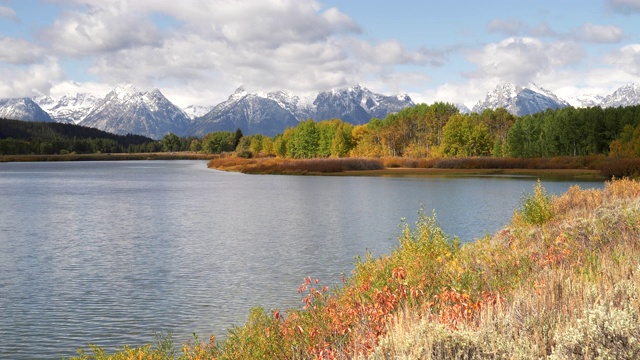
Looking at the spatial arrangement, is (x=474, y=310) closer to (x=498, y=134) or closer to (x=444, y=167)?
(x=444, y=167)

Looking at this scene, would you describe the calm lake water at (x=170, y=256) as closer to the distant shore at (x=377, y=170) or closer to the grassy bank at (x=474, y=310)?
the grassy bank at (x=474, y=310)

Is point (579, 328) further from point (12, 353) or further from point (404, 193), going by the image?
point (404, 193)

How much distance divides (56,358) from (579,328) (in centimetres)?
1391

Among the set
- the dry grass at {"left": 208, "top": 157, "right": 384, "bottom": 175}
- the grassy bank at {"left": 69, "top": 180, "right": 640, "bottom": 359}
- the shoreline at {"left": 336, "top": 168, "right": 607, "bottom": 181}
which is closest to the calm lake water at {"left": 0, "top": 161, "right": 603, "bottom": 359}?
the grassy bank at {"left": 69, "top": 180, "right": 640, "bottom": 359}

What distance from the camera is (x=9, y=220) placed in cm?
4734

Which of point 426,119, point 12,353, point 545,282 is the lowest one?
point 12,353

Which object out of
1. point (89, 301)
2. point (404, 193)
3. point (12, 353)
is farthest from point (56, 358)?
point (404, 193)

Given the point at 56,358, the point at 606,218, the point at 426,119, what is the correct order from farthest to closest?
the point at 426,119 < the point at 606,218 < the point at 56,358

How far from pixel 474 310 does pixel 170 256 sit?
22.9 meters

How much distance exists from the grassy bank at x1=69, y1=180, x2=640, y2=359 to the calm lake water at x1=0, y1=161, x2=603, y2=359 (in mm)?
4309

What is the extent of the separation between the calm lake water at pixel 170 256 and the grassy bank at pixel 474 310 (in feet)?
14.1

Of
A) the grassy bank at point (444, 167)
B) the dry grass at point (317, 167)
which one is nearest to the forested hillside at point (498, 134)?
the grassy bank at point (444, 167)

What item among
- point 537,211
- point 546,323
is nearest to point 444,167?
point 537,211

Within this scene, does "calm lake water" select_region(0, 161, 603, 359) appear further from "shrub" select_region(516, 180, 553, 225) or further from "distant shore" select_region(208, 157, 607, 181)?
"distant shore" select_region(208, 157, 607, 181)
